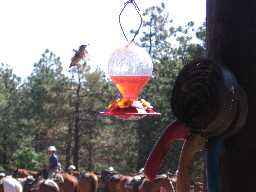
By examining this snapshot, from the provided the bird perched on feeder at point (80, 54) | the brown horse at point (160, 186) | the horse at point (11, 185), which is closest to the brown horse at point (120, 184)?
the brown horse at point (160, 186)

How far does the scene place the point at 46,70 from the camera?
4525cm

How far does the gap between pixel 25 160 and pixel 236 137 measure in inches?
1479

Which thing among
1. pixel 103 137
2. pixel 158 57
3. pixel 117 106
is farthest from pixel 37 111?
pixel 117 106

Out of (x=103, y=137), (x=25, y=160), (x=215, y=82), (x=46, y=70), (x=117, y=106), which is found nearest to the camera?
(x=215, y=82)

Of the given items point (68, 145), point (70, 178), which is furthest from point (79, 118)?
point (70, 178)

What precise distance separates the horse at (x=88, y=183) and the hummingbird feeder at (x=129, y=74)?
49.2 ft

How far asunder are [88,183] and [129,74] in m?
15.5

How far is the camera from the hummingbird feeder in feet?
8.87

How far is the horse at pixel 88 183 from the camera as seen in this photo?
18.0m

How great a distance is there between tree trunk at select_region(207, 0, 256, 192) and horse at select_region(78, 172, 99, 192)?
1703 cm

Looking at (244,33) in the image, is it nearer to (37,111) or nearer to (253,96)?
(253,96)

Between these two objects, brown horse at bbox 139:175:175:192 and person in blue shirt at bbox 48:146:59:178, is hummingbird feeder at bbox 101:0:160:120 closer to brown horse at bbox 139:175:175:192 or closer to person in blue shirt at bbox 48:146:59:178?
brown horse at bbox 139:175:175:192

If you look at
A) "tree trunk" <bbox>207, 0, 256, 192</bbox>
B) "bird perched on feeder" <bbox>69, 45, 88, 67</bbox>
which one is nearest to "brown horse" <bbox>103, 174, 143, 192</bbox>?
"bird perched on feeder" <bbox>69, 45, 88, 67</bbox>

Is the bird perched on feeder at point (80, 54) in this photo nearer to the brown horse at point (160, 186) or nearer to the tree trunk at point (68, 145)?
the brown horse at point (160, 186)
